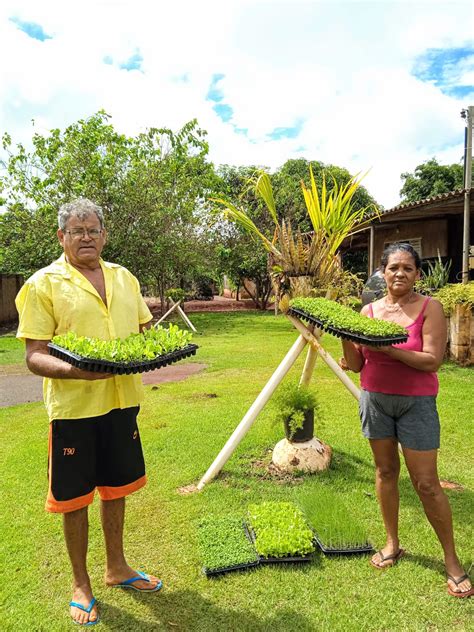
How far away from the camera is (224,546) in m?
3.25

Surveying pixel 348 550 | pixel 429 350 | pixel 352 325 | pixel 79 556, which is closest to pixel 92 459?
pixel 79 556

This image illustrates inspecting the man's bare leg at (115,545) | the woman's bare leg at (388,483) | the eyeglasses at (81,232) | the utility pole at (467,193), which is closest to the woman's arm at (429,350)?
the woman's bare leg at (388,483)

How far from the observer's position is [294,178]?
2630cm

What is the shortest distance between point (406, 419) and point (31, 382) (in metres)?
7.93

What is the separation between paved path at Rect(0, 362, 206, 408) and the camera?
7832mm

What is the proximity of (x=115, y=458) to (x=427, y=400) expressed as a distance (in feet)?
6.17

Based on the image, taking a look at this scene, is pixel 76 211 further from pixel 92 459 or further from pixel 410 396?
pixel 410 396

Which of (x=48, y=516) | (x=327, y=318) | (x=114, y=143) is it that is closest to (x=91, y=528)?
(x=48, y=516)

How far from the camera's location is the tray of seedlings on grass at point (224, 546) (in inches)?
121

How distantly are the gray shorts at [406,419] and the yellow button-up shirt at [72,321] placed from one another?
1516mm

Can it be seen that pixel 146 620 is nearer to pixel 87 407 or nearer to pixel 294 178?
pixel 87 407

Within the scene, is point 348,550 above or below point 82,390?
below

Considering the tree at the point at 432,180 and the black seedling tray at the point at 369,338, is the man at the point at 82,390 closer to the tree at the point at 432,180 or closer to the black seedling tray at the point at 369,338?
the black seedling tray at the point at 369,338

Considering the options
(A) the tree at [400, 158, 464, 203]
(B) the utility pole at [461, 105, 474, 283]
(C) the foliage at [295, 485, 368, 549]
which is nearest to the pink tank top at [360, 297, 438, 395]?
(C) the foliage at [295, 485, 368, 549]
